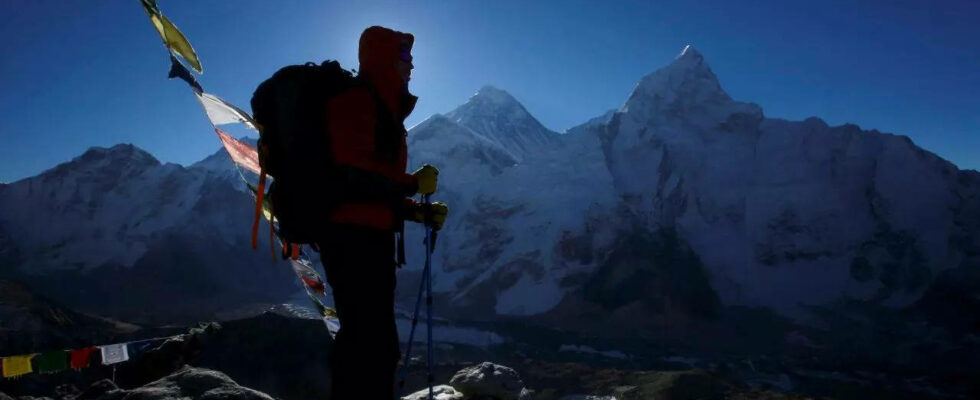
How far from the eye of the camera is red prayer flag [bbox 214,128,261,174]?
6428 mm

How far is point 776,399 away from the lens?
1155 inches

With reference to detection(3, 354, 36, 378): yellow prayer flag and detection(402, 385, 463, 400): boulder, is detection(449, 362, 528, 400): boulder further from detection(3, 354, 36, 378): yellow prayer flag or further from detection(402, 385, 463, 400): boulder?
detection(3, 354, 36, 378): yellow prayer flag

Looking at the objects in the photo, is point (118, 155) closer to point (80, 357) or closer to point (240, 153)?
point (80, 357)

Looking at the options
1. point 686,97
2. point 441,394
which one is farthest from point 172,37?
point 686,97

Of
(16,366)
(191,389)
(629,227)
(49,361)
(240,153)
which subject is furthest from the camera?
(629,227)

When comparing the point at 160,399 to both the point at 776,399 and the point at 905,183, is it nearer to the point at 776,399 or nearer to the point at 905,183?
the point at 776,399

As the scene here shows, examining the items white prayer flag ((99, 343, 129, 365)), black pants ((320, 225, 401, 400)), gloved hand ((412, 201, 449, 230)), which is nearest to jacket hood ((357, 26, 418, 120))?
gloved hand ((412, 201, 449, 230))

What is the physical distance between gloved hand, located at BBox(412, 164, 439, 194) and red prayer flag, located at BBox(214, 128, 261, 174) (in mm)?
3373

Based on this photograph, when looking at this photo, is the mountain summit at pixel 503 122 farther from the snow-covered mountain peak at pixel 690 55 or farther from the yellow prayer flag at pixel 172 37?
the yellow prayer flag at pixel 172 37

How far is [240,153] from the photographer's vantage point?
22.0 feet

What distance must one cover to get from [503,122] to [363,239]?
182 m

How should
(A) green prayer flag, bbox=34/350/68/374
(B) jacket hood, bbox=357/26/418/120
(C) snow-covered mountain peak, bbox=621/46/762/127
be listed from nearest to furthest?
1. (B) jacket hood, bbox=357/26/418/120
2. (A) green prayer flag, bbox=34/350/68/374
3. (C) snow-covered mountain peak, bbox=621/46/762/127

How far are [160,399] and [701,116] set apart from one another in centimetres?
10520

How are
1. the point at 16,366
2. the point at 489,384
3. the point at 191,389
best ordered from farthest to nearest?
the point at 16,366
the point at 489,384
the point at 191,389
